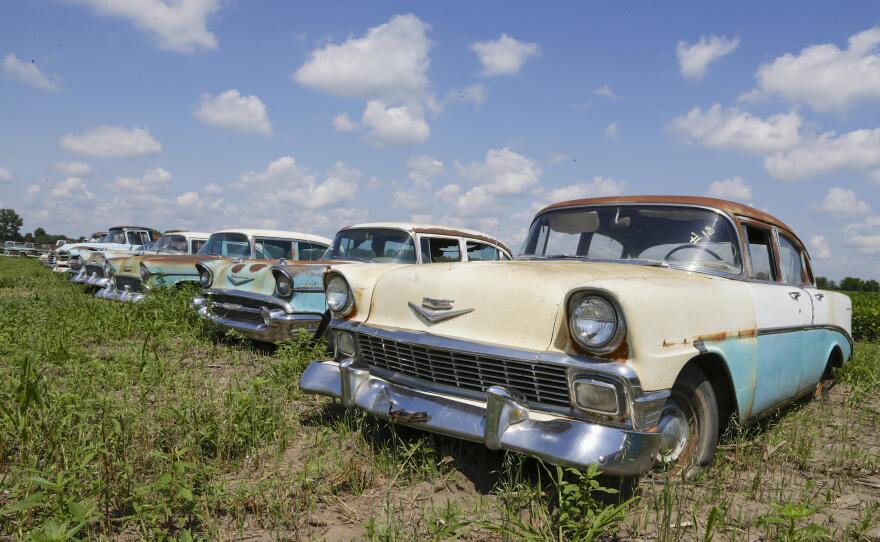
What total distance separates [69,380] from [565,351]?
3.37 meters

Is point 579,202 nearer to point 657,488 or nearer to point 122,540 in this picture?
point 657,488

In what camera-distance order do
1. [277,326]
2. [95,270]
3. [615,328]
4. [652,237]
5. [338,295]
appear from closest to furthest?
[615,328], [652,237], [338,295], [277,326], [95,270]

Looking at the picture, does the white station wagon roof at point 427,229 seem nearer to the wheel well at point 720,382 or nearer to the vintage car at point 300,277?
the vintage car at point 300,277

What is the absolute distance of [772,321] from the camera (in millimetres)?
3449

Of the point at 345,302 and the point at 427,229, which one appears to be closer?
the point at 345,302

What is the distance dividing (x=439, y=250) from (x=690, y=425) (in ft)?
12.9

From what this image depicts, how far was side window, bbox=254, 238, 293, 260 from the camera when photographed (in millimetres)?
8586

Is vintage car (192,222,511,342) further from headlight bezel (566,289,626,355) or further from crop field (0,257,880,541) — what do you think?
headlight bezel (566,289,626,355)

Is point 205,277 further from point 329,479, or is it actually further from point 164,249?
point 164,249

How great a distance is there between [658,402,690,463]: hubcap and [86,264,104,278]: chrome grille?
1105cm

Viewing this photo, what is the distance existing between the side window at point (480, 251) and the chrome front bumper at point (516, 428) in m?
3.91

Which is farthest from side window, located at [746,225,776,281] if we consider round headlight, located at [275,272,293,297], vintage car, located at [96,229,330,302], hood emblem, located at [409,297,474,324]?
vintage car, located at [96,229,330,302]

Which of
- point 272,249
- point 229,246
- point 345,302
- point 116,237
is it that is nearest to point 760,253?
point 345,302

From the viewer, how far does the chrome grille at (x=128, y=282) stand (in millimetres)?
8794
